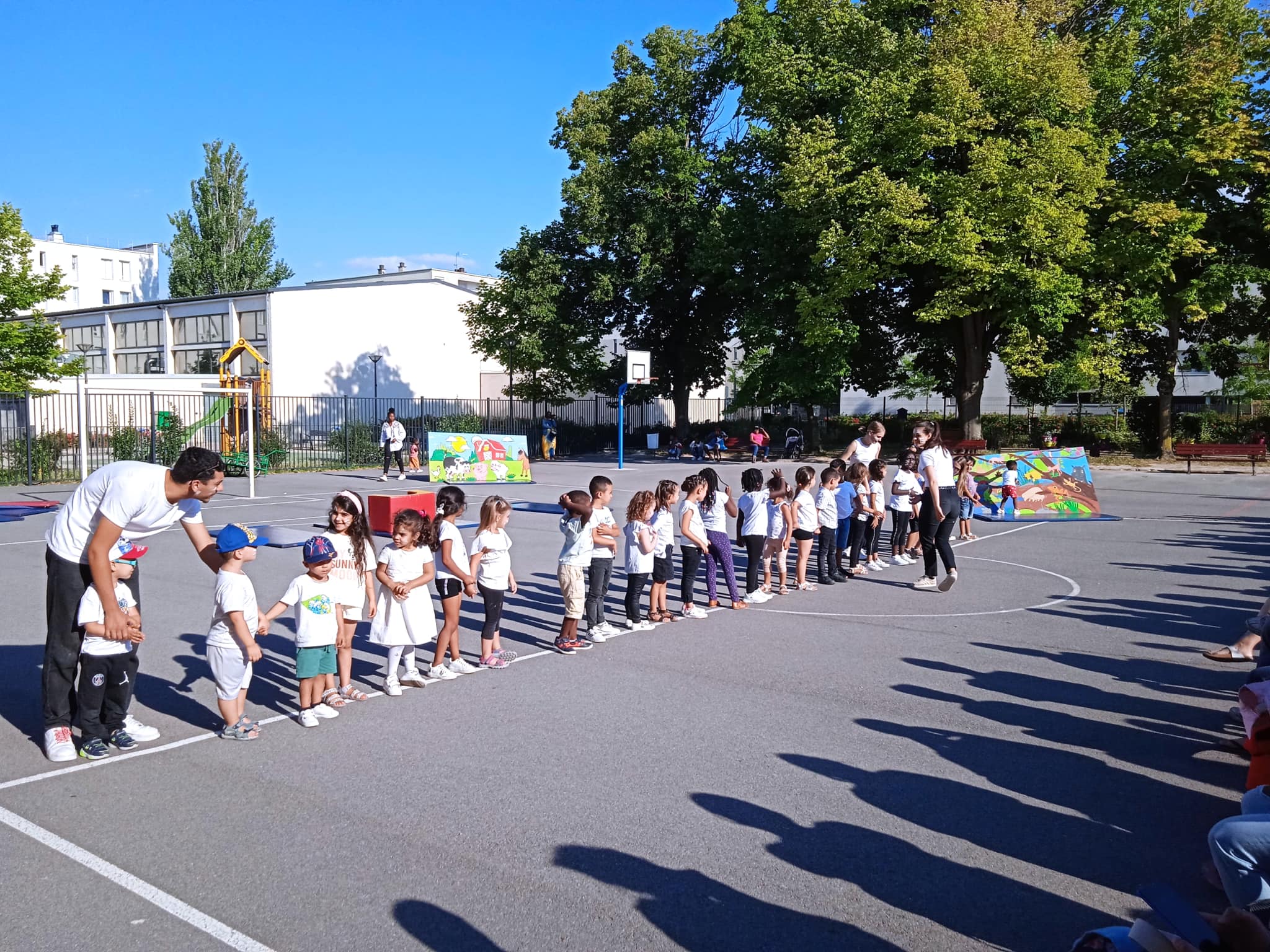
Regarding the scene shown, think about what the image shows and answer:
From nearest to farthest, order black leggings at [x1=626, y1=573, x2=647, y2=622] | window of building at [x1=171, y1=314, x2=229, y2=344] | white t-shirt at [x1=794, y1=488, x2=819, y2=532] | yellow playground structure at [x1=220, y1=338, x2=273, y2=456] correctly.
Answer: black leggings at [x1=626, y1=573, x2=647, y2=622], white t-shirt at [x1=794, y1=488, x2=819, y2=532], yellow playground structure at [x1=220, y1=338, x2=273, y2=456], window of building at [x1=171, y1=314, x2=229, y2=344]


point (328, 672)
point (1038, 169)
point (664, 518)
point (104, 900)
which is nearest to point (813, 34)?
point (1038, 169)

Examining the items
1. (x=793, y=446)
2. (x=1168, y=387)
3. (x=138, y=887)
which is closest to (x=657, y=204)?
(x=793, y=446)

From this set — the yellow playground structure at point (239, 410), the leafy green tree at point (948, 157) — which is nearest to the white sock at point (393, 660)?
the yellow playground structure at point (239, 410)

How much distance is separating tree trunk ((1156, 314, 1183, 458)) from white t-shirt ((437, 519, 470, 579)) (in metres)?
34.1

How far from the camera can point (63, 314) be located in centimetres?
5600

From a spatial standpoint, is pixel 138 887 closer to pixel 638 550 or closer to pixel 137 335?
pixel 638 550

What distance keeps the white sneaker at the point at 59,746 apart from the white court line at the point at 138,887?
66 cm

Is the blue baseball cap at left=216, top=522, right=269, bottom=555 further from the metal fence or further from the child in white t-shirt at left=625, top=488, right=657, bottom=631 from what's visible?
the metal fence

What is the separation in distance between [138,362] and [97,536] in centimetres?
5276

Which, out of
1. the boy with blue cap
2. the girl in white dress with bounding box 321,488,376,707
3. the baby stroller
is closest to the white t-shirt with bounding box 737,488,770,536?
the girl in white dress with bounding box 321,488,376,707

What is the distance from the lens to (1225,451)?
30984 mm

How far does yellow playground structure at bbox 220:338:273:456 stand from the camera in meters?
31.4

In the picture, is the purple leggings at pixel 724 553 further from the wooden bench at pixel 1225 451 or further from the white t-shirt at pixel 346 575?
the wooden bench at pixel 1225 451

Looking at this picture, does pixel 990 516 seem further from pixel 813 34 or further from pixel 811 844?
pixel 813 34
